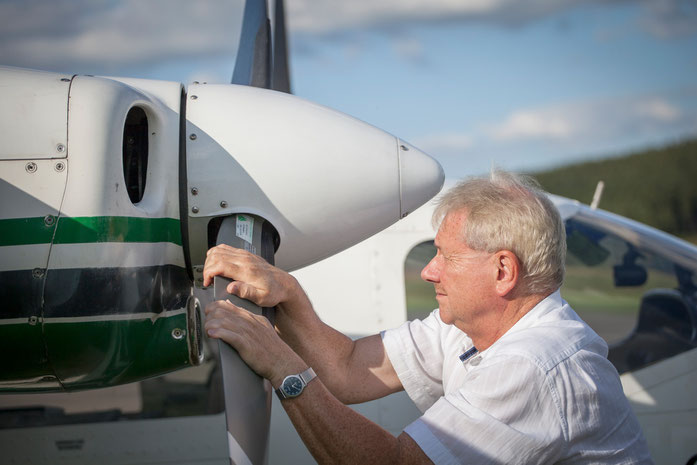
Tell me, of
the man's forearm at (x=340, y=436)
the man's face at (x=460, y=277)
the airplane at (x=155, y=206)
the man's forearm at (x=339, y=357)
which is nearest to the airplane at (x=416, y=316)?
the man's forearm at (x=339, y=357)

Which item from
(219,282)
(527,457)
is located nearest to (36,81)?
(219,282)

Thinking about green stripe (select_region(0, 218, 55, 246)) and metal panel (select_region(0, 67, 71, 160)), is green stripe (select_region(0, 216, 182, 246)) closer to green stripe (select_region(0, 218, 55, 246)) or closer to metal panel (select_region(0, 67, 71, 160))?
green stripe (select_region(0, 218, 55, 246))

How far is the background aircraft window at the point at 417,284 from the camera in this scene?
145 inches

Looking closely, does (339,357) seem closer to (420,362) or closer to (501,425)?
(420,362)

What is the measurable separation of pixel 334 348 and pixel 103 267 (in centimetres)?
97

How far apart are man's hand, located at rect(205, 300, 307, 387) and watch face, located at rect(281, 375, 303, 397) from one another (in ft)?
0.08

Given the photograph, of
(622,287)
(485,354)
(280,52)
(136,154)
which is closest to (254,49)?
(280,52)

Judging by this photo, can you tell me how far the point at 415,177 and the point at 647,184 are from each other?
2736 centimetres

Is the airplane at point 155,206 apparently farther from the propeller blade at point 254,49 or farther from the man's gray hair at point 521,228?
the propeller blade at point 254,49

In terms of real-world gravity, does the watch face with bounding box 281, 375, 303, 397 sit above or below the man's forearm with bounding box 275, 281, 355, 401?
above

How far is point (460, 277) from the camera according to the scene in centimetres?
226

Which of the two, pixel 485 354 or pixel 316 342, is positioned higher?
pixel 485 354

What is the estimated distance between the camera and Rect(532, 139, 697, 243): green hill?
26.9 m

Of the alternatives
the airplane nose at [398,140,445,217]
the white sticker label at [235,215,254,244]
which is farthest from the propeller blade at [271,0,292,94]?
the white sticker label at [235,215,254,244]
